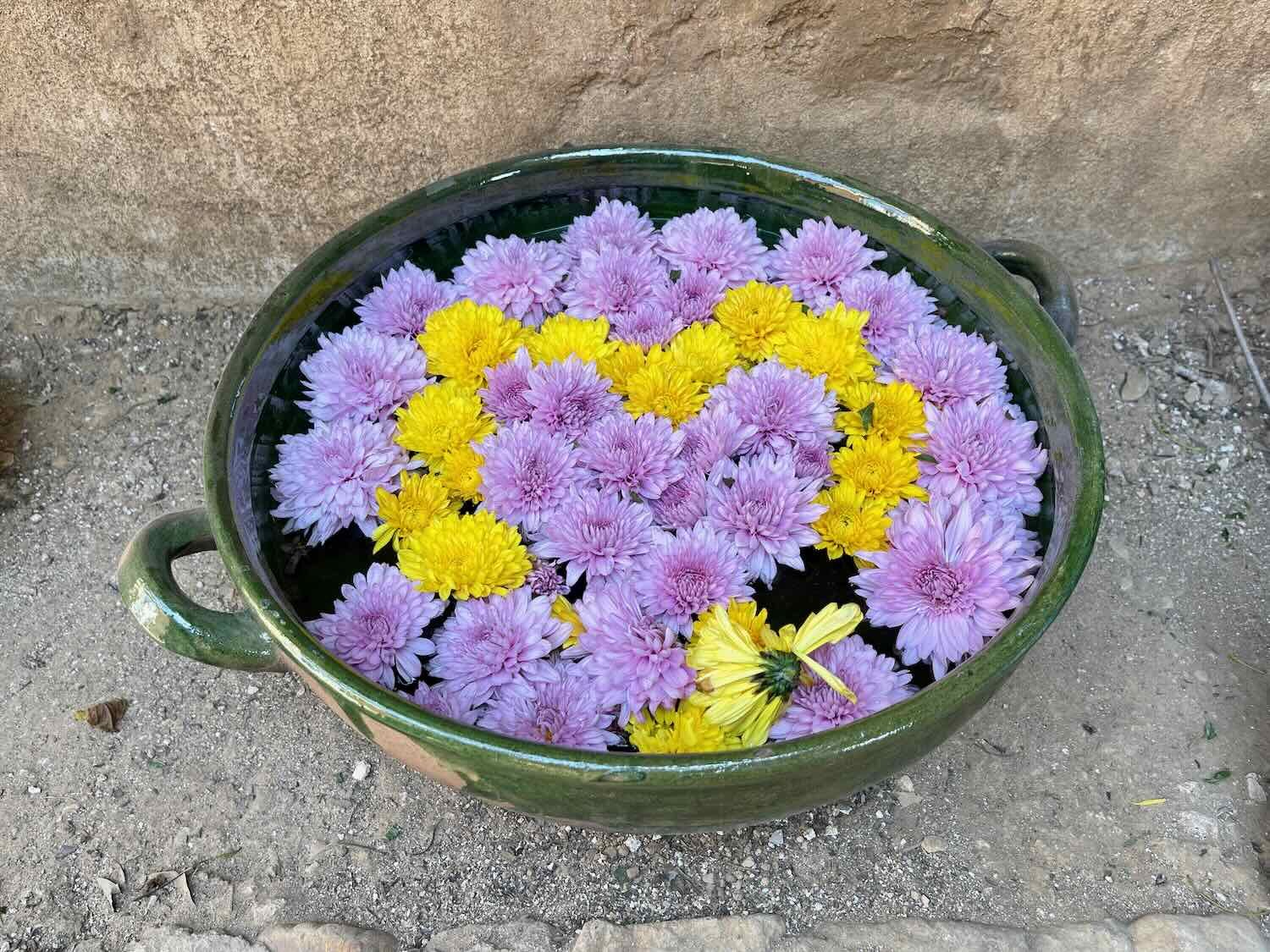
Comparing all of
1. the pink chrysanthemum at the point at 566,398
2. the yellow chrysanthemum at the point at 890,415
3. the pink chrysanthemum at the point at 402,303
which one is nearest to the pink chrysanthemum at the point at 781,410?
the yellow chrysanthemum at the point at 890,415

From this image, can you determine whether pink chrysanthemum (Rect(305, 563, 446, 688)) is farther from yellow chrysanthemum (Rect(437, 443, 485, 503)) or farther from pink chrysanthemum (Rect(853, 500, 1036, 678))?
pink chrysanthemum (Rect(853, 500, 1036, 678))

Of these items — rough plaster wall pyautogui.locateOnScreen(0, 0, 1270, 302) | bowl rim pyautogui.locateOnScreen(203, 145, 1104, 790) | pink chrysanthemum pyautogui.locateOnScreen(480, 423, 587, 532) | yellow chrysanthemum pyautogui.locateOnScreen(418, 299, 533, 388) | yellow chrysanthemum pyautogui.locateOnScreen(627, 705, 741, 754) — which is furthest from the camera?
rough plaster wall pyautogui.locateOnScreen(0, 0, 1270, 302)

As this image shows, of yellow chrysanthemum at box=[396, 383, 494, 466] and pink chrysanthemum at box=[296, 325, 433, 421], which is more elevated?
pink chrysanthemum at box=[296, 325, 433, 421]

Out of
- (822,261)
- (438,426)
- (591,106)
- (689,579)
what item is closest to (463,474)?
(438,426)

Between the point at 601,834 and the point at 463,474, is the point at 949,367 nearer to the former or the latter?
the point at 463,474

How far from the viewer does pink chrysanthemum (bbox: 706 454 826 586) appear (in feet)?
3.43

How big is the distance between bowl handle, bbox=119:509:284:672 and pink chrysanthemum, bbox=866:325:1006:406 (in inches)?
28.0

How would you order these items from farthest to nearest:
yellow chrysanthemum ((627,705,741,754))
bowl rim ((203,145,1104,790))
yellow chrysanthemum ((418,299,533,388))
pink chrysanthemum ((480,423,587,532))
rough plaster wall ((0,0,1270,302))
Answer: rough plaster wall ((0,0,1270,302)) < yellow chrysanthemum ((418,299,533,388)) < pink chrysanthemum ((480,423,587,532)) < yellow chrysanthemum ((627,705,741,754)) < bowl rim ((203,145,1104,790))

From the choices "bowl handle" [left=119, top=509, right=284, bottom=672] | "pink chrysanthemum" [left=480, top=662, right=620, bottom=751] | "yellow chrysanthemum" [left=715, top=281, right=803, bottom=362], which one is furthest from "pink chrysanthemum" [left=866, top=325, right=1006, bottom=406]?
"bowl handle" [left=119, top=509, right=284, bottom=672]

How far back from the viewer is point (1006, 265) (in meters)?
1.30

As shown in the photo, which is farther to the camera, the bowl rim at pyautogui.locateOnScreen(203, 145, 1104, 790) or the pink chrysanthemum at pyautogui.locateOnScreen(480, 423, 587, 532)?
the pink chrysanthemum at pyautogui.locateOnScreen(480, 423, 587, 532)

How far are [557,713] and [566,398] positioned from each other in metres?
0.34

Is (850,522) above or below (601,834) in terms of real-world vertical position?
above

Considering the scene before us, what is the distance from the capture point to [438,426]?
3.67 feet
